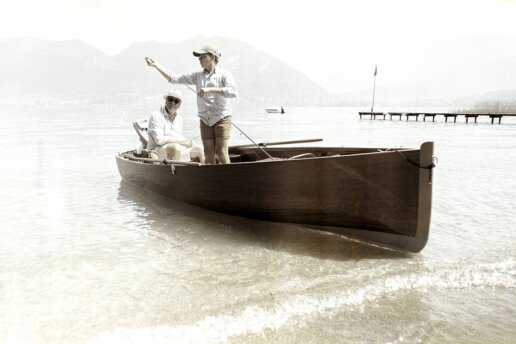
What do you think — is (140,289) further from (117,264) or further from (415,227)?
(415,227)

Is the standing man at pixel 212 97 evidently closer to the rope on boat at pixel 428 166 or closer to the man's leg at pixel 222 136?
the man's leg at pixel 222 136

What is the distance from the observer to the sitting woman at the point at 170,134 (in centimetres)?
784

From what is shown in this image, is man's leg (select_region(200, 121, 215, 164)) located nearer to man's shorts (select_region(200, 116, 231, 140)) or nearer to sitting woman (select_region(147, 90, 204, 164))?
man's shorts (select_region(200, 116, 231, 140))

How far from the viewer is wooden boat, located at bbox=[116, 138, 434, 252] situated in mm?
5012

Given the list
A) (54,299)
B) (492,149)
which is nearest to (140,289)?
(54,299)

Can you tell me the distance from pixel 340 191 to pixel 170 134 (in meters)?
4.09

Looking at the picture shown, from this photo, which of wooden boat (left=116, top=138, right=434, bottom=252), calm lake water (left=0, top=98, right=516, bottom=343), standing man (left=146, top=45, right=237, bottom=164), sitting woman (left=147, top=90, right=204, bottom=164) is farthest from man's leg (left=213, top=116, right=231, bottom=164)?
sitting woman (left=147, top=90, right=204, bottom=164)

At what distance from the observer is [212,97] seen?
6.32 metres

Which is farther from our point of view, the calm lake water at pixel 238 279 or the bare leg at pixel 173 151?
the bare leg at pixel 173 151

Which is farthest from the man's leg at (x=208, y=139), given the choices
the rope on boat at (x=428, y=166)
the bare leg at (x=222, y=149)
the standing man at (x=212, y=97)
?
the rope on boat at (x=428, y=166)

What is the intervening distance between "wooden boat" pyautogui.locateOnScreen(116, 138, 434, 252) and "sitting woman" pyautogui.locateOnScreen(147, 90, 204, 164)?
4.40ft

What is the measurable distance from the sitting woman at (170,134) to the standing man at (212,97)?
104 centimetres

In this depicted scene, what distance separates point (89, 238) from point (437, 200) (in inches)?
263

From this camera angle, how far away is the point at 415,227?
5.13m
